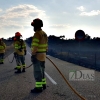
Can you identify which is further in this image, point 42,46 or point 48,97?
point 42,46

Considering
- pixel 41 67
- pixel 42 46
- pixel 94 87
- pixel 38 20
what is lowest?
pixel 94 87

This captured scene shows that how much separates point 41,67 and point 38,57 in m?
0.37

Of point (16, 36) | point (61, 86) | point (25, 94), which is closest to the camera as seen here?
point (25, 94)

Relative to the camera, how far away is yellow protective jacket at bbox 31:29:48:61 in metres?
7.05

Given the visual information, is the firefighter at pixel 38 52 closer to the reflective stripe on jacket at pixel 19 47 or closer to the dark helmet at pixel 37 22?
the dark helmet at pixel 37 22

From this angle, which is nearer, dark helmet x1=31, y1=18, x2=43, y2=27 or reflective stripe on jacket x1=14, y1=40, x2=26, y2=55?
dark helmet x1=31, y1=18, x2=43, y2=27

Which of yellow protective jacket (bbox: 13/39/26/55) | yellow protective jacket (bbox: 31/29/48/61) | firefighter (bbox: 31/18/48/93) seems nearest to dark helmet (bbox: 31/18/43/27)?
firefighter (bbox: 31/18/48/93)

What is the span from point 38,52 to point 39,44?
26cm

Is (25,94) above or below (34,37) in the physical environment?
below

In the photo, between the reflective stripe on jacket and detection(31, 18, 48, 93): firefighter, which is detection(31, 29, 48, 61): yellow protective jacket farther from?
the reflective stripe on jacket

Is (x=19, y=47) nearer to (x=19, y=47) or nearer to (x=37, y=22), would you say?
(x=19, y=47)

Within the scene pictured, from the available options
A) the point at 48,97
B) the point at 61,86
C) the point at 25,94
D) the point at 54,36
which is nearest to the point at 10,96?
the point at 25,94

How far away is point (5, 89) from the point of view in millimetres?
7520

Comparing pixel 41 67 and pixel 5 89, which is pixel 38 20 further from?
pixel 5 89
